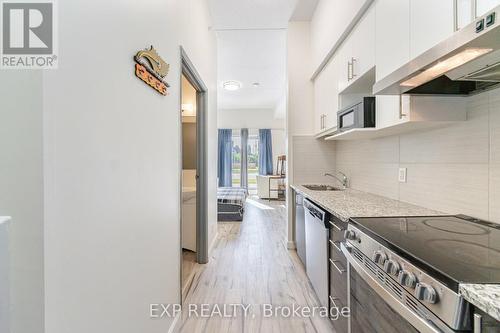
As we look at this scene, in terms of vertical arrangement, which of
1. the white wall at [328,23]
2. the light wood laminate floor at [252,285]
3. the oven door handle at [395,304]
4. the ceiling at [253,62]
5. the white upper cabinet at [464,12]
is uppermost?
the ceiling at [253,62]

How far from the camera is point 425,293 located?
0.75 m

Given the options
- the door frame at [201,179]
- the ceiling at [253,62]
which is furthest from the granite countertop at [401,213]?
the ceiling at [253,62]

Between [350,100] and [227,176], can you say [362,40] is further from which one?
[227,176]

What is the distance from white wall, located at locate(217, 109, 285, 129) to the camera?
29.6 ft

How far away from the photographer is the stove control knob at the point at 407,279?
812 millimetres

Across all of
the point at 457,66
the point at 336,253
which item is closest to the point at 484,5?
the point at 457,66

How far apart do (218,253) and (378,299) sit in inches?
97.4

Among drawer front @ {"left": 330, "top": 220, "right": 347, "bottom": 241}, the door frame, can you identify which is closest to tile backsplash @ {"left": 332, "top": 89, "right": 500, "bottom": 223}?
drawer front @ {"left": 330, "top": 220, "right": 347, "bottom": 241}

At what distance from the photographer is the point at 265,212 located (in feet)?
19.6

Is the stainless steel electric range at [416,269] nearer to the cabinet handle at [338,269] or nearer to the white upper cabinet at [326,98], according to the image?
the cabinet handle at [338,269]

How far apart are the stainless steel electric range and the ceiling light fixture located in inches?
27.7

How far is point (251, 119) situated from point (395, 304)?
843 centimetres

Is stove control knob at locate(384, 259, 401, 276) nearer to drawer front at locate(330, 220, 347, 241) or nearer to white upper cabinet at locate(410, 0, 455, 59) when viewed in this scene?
drawer front at locate(330, 220, 347, 241)

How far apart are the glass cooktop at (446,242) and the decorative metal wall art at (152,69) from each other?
1336mm
